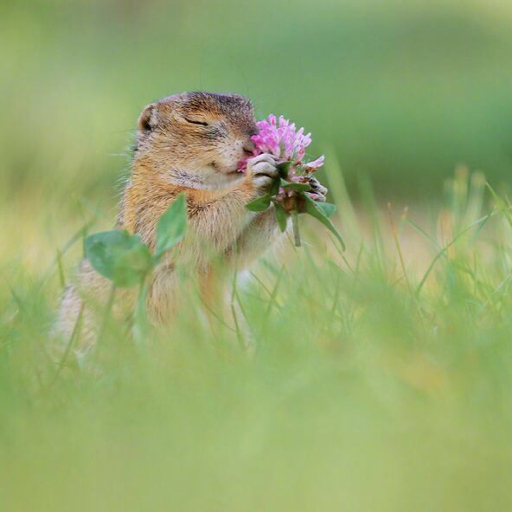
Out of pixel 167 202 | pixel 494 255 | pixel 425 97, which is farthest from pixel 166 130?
pixel 425 97

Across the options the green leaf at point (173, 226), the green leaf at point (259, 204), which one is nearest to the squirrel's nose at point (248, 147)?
the green leaf at point (259, 204)

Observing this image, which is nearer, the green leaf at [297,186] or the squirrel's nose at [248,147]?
the green leaf at [297,186]

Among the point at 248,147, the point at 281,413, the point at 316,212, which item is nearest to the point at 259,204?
the point at 316,212

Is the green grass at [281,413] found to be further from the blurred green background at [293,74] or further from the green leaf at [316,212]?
the blurred green background at [293,74]

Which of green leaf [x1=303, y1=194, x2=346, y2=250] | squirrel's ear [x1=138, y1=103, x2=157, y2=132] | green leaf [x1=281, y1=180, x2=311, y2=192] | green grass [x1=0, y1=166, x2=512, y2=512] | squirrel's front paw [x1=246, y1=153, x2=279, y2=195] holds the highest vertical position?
squirrel's ear [x1=138, y1=103, x2=157, y2=132]

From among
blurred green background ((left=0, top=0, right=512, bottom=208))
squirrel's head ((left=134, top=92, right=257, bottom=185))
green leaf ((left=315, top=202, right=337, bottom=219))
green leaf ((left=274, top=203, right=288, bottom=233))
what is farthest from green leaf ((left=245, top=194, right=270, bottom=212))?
blurred green background ((left=0, top=0, right=512, bottom=208))

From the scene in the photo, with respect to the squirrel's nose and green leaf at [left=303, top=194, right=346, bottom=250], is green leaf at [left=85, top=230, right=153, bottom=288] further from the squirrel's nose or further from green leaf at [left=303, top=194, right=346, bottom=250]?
the squirrel's nose
